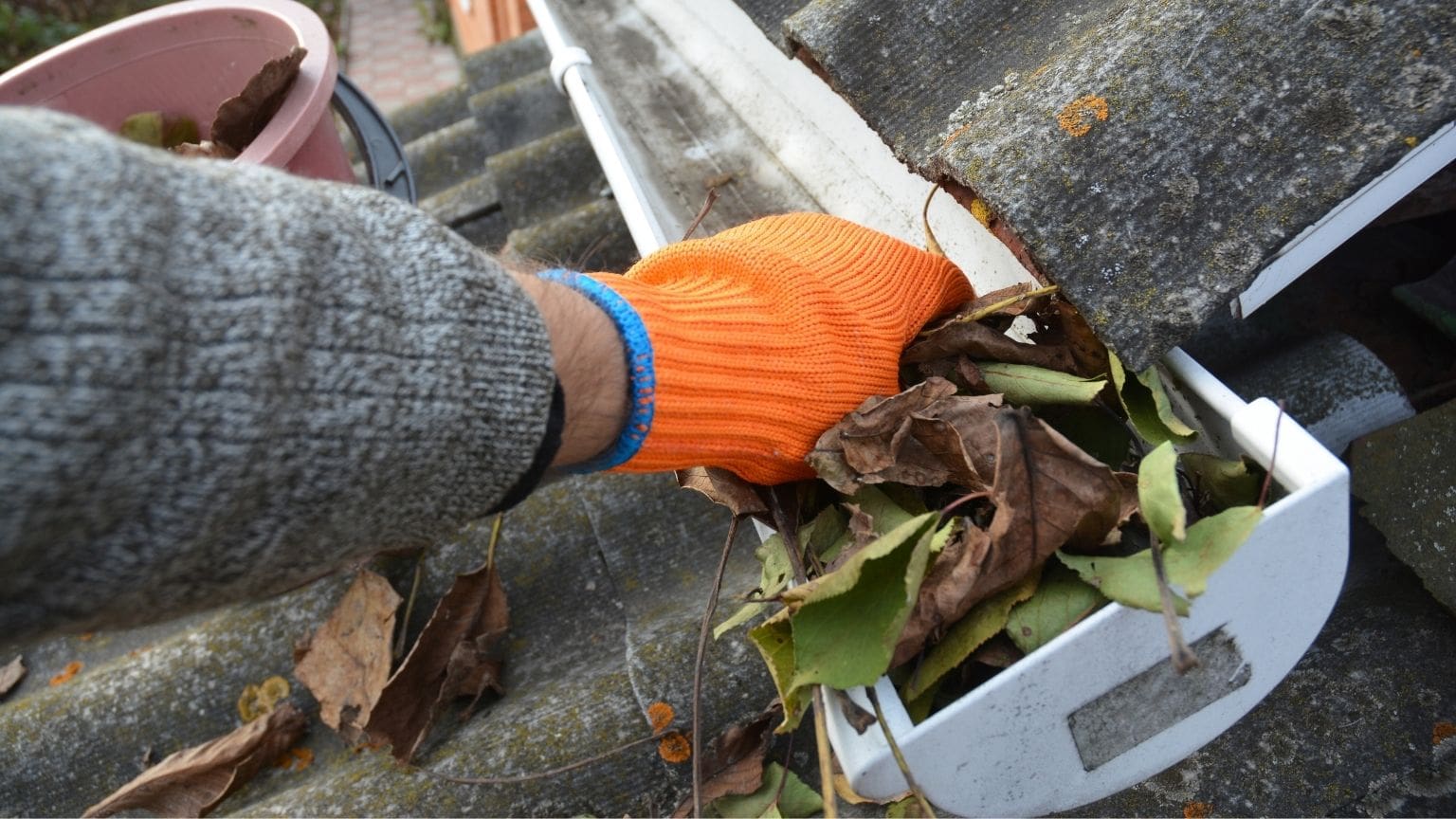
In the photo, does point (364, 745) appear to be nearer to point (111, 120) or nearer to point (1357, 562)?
point (1357, 562)

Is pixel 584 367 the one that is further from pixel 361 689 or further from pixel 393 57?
pixel 393 57

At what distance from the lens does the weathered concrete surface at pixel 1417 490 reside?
872mm

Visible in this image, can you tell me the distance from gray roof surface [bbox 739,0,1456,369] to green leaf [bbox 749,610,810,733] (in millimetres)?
344

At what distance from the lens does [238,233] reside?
578mm

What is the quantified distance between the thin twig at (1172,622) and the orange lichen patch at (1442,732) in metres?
0.35

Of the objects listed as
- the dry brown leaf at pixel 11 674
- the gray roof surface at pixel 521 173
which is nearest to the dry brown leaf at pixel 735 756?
the gray roof surface at pixel 521 173

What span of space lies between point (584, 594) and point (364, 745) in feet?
1.00

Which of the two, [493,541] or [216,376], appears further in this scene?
[493,541]

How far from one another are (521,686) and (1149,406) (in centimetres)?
75

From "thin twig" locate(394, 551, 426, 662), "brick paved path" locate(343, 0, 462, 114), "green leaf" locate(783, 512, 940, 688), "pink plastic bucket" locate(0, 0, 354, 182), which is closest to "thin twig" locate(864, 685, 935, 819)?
"green leaf" locate(783, 512, 940, 688)

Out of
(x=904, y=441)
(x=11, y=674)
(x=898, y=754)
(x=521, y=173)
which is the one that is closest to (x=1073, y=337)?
(x=904, y=441)

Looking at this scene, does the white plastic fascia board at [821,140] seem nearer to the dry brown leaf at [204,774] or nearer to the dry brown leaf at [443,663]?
the dry brown leaf at [443,663]

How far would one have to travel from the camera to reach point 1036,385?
863 mm

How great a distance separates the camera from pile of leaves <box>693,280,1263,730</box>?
2.32 feet
